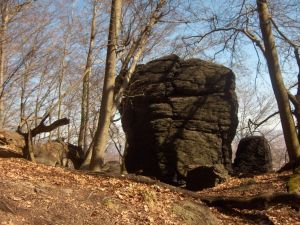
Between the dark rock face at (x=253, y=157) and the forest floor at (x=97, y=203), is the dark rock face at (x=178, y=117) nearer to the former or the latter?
the dark rock face at (x=253, y=157)

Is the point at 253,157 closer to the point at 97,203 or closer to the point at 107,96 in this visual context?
the point at 107,96

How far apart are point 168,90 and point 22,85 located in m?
13.5

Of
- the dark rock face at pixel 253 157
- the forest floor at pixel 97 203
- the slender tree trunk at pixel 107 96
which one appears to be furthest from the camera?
the dark rock face at pixel 253 157

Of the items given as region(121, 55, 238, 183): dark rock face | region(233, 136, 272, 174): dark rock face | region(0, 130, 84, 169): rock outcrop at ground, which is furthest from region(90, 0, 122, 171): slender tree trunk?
region(233, 136, 272, 174): dark rock face

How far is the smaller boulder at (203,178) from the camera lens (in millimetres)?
11430

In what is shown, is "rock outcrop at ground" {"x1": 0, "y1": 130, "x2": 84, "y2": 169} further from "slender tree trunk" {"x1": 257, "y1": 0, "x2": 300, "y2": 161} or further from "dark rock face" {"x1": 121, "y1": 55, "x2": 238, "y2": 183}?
"slender tree trunk" {"x1": 257, "y1": 0, "x2": 300, "y2": 161}

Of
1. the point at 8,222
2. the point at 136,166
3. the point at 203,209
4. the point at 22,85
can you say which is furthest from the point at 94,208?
the point at 22,85

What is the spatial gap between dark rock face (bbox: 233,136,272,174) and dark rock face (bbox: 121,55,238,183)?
1.08 m

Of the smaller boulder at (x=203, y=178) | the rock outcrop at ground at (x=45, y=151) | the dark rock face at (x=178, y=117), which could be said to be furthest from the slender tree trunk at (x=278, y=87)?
the rock outcrop at ground at (x=45, y=151)

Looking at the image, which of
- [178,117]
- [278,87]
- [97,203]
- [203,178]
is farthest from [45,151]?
[278,87]

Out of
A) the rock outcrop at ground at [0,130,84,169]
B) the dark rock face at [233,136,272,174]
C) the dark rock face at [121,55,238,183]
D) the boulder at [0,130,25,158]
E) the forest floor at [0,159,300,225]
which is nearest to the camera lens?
the forest floor at [0,159,300,225]

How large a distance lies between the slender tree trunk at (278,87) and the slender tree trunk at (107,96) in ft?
14.7

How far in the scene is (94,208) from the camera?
6.46m

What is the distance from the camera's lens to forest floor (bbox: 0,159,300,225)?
19.5 ft
